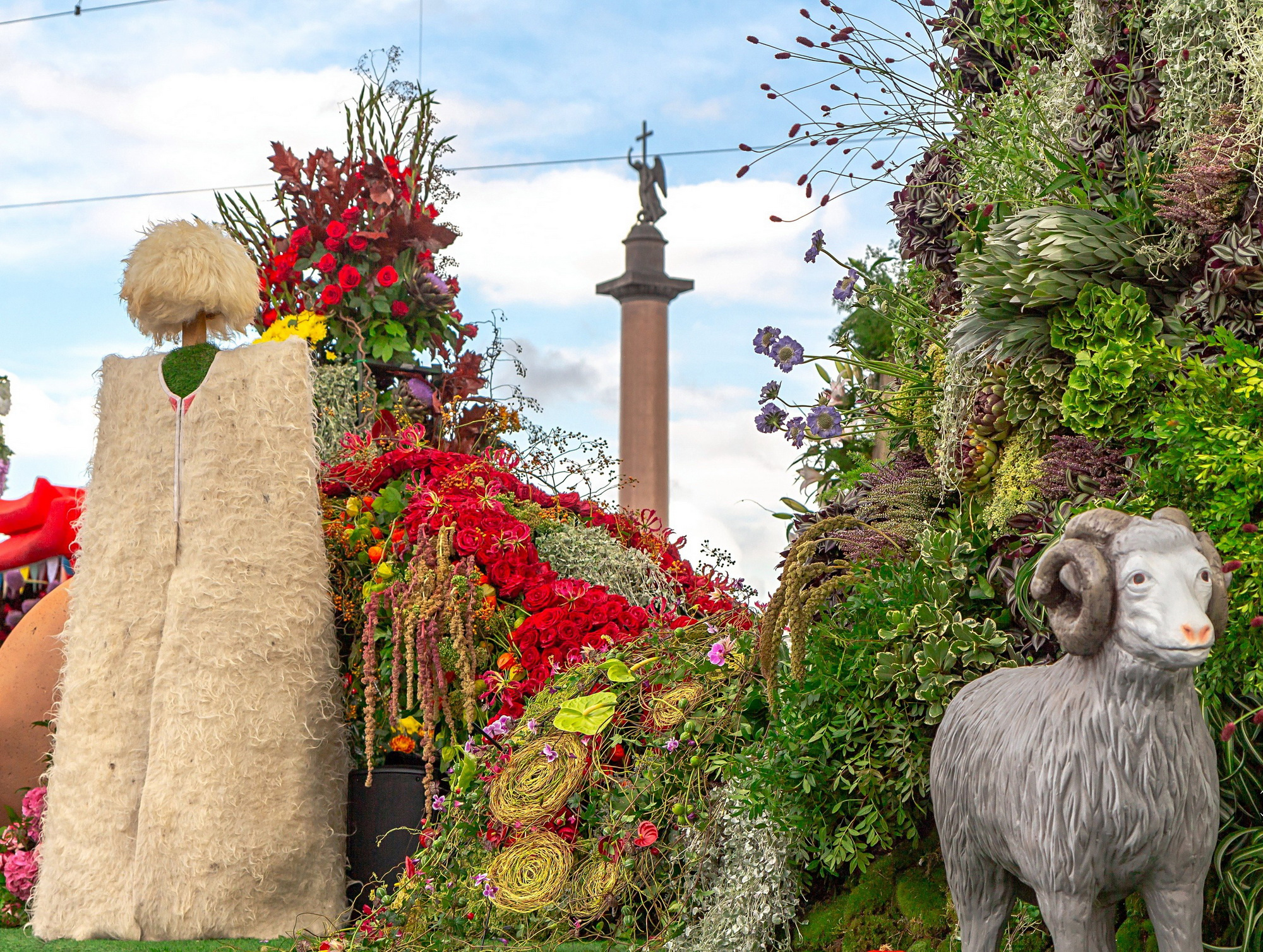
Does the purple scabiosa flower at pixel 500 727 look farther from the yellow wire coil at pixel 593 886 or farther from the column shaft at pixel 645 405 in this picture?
the column shaft at pixel 645 405

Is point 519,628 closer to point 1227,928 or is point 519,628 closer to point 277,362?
point 277,362

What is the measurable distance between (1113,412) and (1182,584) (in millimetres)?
911

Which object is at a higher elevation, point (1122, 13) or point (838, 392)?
point (1122, 13)

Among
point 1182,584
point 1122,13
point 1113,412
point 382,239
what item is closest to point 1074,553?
point 1182,584

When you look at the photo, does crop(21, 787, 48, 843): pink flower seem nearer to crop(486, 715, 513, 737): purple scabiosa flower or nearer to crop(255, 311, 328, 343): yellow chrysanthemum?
crop(255, 311, 328, 343): yellow chrysanthemum

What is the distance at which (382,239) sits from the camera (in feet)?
19.4

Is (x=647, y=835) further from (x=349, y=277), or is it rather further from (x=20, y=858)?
(x=349, y=277)

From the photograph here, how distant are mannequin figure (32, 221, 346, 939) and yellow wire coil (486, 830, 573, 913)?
44.5 inches

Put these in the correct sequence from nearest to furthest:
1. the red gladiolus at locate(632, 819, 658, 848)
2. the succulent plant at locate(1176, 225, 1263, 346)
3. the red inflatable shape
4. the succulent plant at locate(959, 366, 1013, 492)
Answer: the succulent plant at locate(1176, 225, 1263, 346)
the succulent plant at locate(959, 366, 1013, 492)
the red gladiolus at locate(632, 819, 658, 848)
the red inflatable shape

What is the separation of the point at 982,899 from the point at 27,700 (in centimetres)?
490

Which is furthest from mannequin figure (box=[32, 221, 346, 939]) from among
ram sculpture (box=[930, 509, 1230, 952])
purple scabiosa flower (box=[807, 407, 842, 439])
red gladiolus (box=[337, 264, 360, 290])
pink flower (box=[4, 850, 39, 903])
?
ram sculpture (box=[930, 509, 1230, 952])

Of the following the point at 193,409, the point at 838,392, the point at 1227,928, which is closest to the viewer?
the point at 1227,928

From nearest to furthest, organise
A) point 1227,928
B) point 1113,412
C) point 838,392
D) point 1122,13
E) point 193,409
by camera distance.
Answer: point 1227,928 → point 1113,412 → point 1122,13 → point 838,392 → point 193,409

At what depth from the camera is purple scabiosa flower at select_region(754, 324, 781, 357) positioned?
12.6 ft
